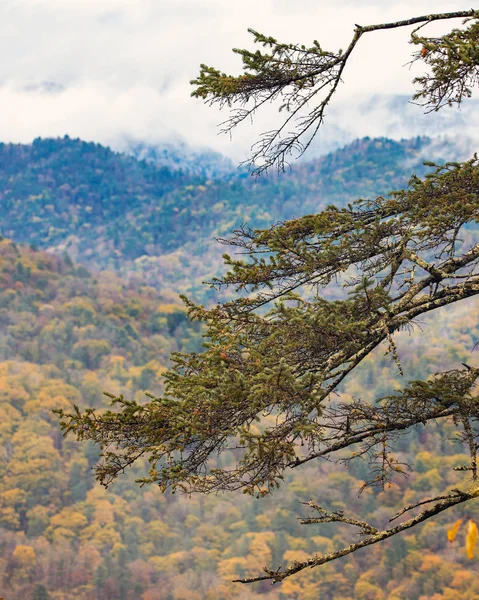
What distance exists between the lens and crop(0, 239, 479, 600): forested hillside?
8681cm

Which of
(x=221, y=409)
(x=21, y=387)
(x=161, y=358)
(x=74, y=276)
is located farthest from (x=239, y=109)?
(x=74, y=276)

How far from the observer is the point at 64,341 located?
148000mm

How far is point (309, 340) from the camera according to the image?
264 inches

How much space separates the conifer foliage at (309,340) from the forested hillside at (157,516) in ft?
218

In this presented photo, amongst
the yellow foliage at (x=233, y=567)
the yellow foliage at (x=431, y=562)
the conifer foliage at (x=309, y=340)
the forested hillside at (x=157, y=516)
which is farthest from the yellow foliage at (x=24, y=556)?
the conifer foliage at (x=309, y=340)

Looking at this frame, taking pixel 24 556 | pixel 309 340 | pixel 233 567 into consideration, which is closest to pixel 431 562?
pixel 233 567

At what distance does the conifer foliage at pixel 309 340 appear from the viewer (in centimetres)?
646

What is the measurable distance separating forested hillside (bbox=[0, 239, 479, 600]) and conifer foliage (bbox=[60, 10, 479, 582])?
218 ft

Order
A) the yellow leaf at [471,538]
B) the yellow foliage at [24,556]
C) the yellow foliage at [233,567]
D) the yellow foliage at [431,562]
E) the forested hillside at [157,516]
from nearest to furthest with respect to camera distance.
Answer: the yellow leaf at [471,538] < the yellow foliage at [431,562] < the forested hillside at [157,516] < the yellow foliage at [24,556] < the yellow foliage at [233,567]

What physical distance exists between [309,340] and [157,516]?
106m

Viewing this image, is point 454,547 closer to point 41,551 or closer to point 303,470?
point 303,470

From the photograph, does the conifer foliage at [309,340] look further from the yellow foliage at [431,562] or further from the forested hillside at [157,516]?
the yellow foliage at [431,562]

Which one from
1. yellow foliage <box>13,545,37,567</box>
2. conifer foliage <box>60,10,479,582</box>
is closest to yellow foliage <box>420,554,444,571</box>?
yellow foliage <box>13,545,37,567</box>

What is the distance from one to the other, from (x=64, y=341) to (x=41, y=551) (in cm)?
5712
